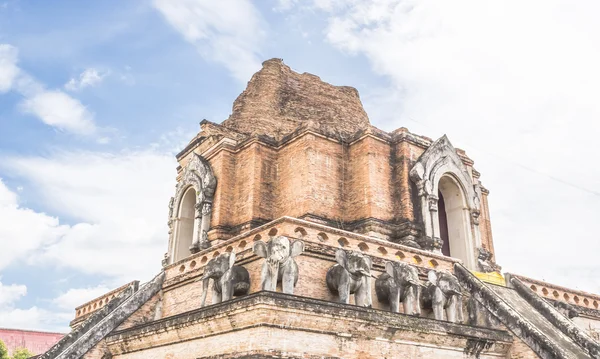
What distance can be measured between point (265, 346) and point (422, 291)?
4.47 meters

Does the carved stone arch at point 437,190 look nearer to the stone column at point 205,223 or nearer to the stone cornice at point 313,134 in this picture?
the stone cornice at point 313,134

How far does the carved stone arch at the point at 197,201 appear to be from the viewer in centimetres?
1662

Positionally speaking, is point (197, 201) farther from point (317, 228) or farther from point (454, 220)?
point (454, 220)

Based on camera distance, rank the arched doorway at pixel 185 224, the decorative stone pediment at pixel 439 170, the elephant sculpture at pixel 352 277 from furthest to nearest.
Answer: the arched doorway at pixel 185 224
the decorative stone pediment at pixel 439 170
the elephant sculpture at pixel 352 277

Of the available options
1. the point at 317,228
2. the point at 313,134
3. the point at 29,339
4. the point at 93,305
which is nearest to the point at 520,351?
the point at 317,228

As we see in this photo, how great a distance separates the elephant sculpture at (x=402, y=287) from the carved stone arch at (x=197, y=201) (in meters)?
6.49

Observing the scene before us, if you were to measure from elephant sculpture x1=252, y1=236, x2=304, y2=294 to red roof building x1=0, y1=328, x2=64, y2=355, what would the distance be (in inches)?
1164

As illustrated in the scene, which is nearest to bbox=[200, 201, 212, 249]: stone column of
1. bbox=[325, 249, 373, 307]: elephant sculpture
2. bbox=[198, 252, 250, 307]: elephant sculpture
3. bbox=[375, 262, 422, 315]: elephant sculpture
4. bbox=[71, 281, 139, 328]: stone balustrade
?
bbox=[71, 281, 139, 328]: stone balustrade

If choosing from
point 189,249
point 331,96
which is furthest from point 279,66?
point 189,249

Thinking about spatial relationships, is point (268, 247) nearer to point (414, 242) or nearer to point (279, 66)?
point (414, 242)

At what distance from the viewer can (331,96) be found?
67.7 ft

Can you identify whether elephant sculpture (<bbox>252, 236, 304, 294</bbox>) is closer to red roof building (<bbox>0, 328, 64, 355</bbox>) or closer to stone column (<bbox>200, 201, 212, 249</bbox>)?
stone column (<bbox>200, 201, 212, 249</bbox>)

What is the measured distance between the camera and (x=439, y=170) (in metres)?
16.3

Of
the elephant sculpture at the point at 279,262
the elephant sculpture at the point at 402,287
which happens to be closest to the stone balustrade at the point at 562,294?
the elephant sculpture at the point at 402,287
